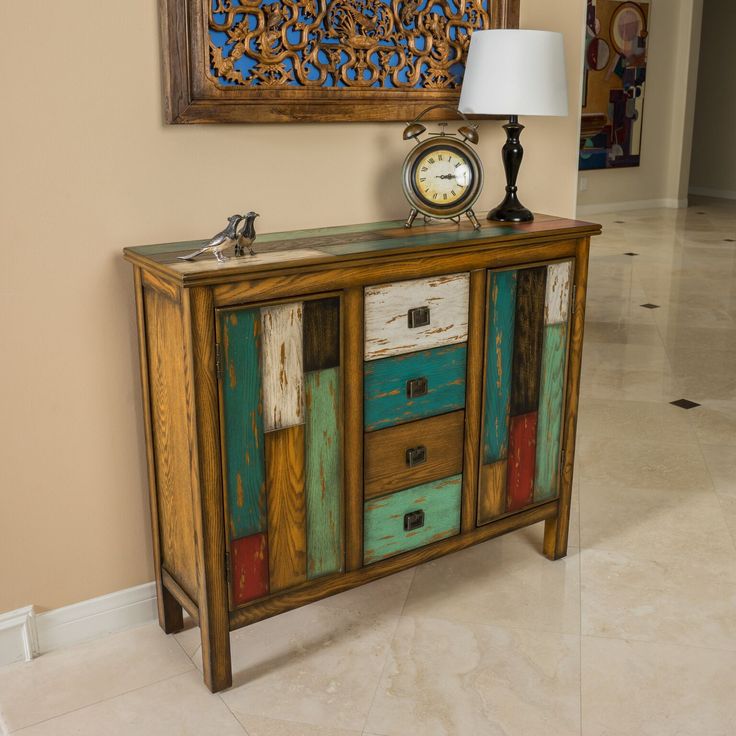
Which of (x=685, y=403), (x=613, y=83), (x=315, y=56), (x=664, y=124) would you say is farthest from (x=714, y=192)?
(x=315, y=56)

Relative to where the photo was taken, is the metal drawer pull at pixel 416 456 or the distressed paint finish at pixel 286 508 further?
the metal drawer pull at pixel 416 456

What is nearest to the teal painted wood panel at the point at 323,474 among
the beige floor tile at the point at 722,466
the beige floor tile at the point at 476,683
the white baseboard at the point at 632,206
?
the beige floor tile at the point at 476,683

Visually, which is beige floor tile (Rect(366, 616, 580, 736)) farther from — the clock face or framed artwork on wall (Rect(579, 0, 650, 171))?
framed artwork on wall (Rect(579, 0, 650, 171))

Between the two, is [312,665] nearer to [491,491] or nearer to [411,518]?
[411,518]

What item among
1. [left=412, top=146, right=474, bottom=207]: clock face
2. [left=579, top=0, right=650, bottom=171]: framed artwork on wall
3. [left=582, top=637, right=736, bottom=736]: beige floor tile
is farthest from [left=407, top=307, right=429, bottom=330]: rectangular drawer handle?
[left=579, top=0, right=650, bottom=171]: framed artwork on wall

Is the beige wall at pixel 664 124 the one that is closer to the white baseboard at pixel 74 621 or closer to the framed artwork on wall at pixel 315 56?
the framed artwork on wall at pixel 315 56

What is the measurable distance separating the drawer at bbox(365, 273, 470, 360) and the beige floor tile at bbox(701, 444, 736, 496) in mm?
1514

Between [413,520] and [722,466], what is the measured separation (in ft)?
5.42

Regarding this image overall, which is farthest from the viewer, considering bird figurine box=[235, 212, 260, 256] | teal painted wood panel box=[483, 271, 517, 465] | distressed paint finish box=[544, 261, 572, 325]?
distressed paint finish box=[544, 261, 572, 325]

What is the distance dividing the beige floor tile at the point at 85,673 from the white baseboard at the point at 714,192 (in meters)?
10.0

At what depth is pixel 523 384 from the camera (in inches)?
98.5

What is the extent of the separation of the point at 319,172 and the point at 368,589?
121 centimetres

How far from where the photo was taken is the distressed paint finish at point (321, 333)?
204 centimetres

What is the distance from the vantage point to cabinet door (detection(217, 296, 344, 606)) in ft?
6.48
